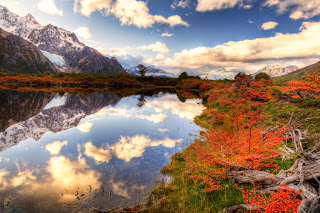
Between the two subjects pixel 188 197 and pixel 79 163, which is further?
pixel 79 163

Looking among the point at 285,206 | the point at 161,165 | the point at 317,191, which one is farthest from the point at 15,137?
the point at 317,191

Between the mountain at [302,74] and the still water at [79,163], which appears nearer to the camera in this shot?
the still water at [79,163]

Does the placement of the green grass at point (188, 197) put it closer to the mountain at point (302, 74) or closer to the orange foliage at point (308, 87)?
the mountain at point (302, 74)

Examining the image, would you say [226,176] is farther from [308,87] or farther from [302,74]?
[302,74]

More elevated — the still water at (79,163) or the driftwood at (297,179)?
the driftwood at (297,179)

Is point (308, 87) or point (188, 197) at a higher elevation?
point (308, 87)

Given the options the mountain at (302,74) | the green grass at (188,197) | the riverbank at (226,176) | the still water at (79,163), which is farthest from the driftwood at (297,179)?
the mountain at (302,74)

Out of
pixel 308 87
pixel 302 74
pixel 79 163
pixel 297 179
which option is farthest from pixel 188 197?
pixel 302 74

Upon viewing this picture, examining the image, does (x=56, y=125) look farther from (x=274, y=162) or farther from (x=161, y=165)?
(x=274, y=162)

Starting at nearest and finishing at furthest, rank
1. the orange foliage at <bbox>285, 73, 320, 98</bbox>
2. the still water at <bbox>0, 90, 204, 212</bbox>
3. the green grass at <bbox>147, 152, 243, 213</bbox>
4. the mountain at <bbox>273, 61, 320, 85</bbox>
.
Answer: the green grass at <bbox>147, 152, 243, 213</bbox>
the still water at <bbox>0, 90, 204, 212</bbox>
the orange foliage at <bbox>285, 73, 320, 98</bbox>
the mountain at <bbox>273, 61, 320, 85</bbox>

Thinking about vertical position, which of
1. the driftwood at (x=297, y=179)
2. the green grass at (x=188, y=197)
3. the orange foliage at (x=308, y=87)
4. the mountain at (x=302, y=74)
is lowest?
the green grass at (x=188, y=197)

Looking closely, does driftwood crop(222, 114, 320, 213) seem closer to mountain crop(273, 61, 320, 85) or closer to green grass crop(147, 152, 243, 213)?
green grass crop(147, 152, 243, 213)

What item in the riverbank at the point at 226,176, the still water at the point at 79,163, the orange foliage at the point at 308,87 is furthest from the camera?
the orange foliage at the point at 308,87

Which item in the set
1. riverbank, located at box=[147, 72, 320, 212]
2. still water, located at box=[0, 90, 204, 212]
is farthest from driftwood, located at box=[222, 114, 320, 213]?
still water, located at box=[0, 90, 204, 212]
